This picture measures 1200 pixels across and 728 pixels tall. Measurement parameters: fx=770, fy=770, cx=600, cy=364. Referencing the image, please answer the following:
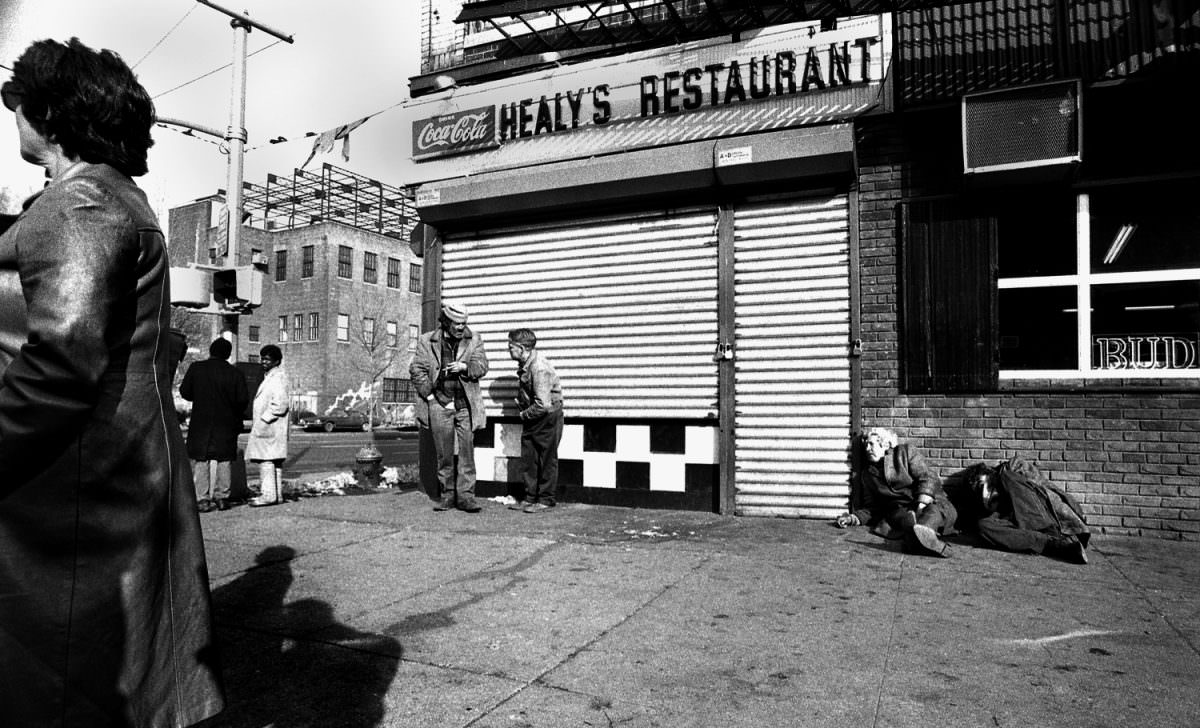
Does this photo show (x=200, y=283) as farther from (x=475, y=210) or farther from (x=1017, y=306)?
(x=1017, y=306)

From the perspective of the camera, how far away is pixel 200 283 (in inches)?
432

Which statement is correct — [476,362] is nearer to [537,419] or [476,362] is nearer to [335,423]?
[537,419]

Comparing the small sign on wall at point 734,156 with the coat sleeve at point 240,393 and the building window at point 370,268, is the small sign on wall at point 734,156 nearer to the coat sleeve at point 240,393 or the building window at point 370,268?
the coat sleeve at point 240,393

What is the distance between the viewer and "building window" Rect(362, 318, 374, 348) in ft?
148

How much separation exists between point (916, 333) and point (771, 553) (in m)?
2.50

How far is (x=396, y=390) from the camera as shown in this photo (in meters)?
47.4

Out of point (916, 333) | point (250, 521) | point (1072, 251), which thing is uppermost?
point (1072, 251)

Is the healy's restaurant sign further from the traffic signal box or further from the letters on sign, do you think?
the traffic signal box

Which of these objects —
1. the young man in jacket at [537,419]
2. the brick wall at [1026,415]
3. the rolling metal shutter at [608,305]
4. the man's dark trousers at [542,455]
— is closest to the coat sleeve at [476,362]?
the young man in jacket at [537,419]

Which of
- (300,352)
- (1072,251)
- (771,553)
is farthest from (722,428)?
(300,352)

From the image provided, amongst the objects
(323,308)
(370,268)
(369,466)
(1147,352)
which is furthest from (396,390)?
(1147,352)

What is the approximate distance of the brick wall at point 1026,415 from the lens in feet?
19.8

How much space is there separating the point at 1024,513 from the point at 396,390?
44606 mm

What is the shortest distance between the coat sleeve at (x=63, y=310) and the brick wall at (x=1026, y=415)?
20.5ft
